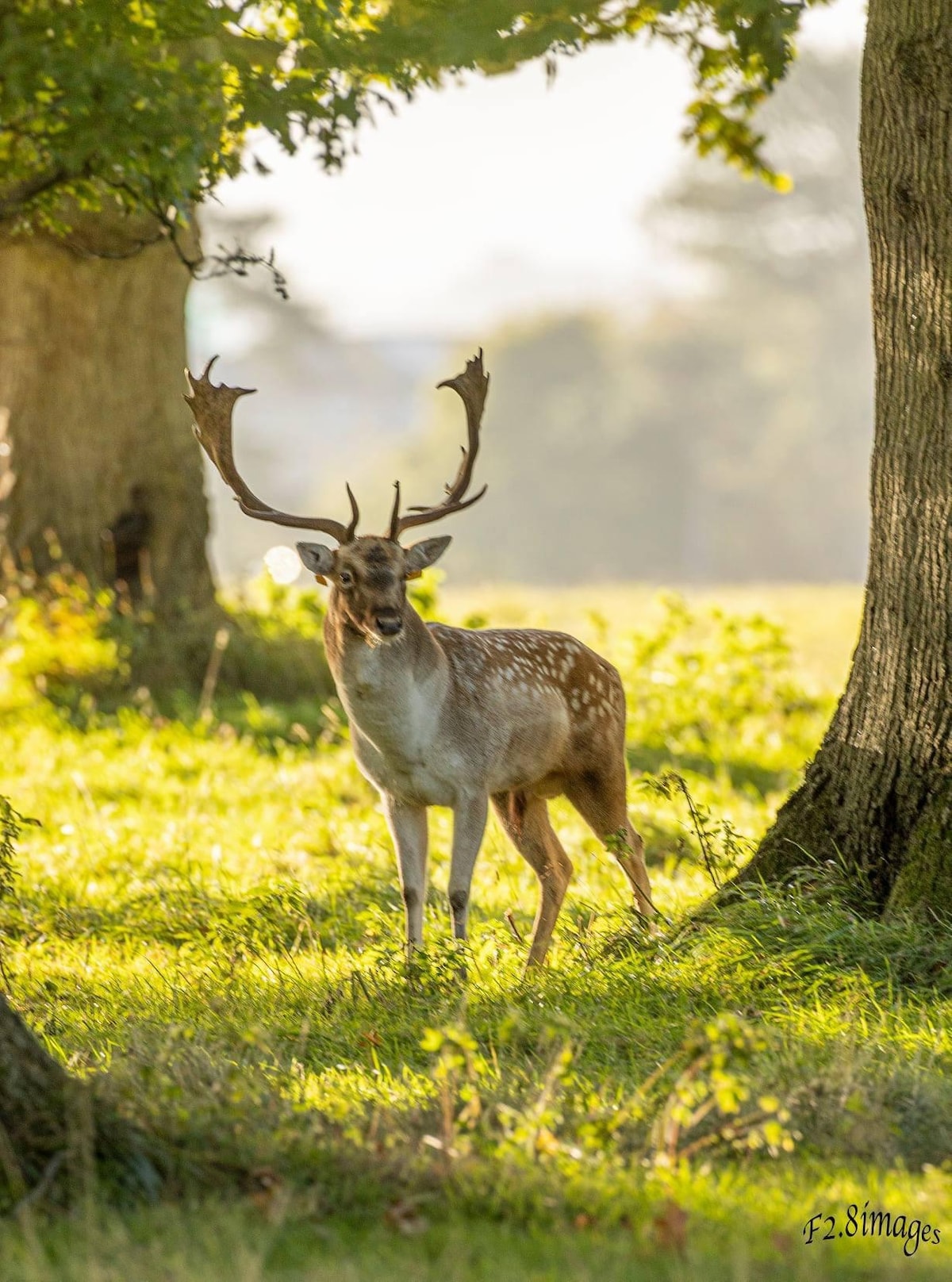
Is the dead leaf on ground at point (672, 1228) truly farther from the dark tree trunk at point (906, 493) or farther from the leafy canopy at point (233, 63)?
the leafy canopy at point (233, 63)

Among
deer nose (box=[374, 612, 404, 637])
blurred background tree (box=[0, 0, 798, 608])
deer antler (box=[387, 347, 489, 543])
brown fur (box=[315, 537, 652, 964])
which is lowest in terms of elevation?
brown fur (box=[315, 537, 652, 964])

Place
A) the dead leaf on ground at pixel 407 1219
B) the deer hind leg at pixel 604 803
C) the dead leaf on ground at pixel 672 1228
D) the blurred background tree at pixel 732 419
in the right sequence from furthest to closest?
1. the blurred background tree at pixel 732 419
2. the deer hind leg at pixel 604 803
3. the dead leaf on ground at pixel 407 1219
4. the dead leaf on ground at pixel 672 1228

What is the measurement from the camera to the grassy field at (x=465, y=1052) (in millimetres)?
4090

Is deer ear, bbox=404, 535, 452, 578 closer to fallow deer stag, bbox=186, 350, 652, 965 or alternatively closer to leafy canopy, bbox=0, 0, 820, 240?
fallow deer stag, bbox=186, 350, 652, 965

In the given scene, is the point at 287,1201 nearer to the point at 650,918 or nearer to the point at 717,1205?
the point at 717,1205

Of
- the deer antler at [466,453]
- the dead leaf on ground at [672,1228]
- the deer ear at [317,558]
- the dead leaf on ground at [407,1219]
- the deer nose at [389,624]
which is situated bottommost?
the dead leaf on ground at [407,1219]

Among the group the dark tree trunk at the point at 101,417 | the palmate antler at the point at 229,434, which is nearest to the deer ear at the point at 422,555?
the palmate antler at the point at 229,434

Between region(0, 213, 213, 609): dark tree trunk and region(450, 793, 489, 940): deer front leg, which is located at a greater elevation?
region(0, 213, 213, 609): dark tree trunk

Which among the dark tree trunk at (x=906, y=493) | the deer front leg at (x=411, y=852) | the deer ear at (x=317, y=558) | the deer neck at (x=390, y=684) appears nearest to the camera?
the dark tree trunk at (x=906, y=493)

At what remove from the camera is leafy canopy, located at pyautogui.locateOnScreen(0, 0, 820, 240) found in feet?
24.7

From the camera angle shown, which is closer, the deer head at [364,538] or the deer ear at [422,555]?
the deer head at [364,538]

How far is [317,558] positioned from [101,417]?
23.0 ft
